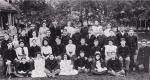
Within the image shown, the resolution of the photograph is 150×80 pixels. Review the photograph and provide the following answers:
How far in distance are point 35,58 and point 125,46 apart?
368 centimetres

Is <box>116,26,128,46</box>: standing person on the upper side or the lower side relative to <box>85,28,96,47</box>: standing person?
upper

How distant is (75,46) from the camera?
480 inches

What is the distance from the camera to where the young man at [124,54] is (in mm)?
11281

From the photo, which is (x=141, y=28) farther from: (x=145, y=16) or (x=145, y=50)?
(x=145, y=50)

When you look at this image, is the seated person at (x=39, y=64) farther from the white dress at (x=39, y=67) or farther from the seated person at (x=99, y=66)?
the seated person at (x=99, y=66)

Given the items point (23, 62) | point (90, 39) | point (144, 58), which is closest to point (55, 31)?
point (90, 39)

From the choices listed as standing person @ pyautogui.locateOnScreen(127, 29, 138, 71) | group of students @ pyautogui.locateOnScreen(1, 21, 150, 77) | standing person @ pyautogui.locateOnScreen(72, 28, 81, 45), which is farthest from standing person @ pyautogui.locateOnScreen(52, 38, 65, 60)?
standing person @ pyautogui.locateOnScreen(127, 29, 138, 71)

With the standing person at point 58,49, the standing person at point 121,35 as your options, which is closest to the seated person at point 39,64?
the standing person at point 58,49

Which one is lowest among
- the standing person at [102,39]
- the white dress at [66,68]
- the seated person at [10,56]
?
the white dress at [66,68]

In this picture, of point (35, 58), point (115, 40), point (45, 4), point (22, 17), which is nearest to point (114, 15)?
point (45, 4)

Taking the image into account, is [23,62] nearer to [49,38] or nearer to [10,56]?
[10,56]

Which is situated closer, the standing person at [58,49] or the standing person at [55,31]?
the standing person at [58,49]

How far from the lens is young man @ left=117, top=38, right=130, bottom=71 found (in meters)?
11.3

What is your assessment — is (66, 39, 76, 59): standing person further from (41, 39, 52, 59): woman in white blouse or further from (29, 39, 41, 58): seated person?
(29, 39, 41, 58): seated person
